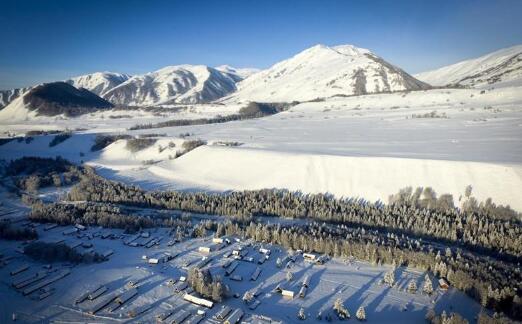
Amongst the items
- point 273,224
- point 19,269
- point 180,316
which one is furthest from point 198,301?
point 273,224

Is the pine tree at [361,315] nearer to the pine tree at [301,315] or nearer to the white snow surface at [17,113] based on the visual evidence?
the pine tree at [301,315]

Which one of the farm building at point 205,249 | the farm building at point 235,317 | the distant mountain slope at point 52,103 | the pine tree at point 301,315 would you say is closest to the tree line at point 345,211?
the farm building at point 205,249

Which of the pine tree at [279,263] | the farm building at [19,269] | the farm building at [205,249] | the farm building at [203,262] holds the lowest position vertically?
the pine tree at [279,263]

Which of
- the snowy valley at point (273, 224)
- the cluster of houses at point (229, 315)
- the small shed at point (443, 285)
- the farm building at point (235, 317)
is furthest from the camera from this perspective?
the small shed at point (443, 285)

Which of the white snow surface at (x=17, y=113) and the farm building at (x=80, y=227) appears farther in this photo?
the white snow surface at (x=17, y=113)

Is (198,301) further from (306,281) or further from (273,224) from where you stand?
(273,224)

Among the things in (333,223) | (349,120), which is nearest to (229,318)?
(333,223)

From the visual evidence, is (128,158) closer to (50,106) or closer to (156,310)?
(156,310)

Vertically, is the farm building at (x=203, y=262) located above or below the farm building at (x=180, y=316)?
above

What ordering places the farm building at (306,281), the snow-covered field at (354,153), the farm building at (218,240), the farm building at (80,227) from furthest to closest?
the snow-covered field at (354,153)
the farm building at (80,227)
the farm building at (218,240)
the farm building at (306,281)
